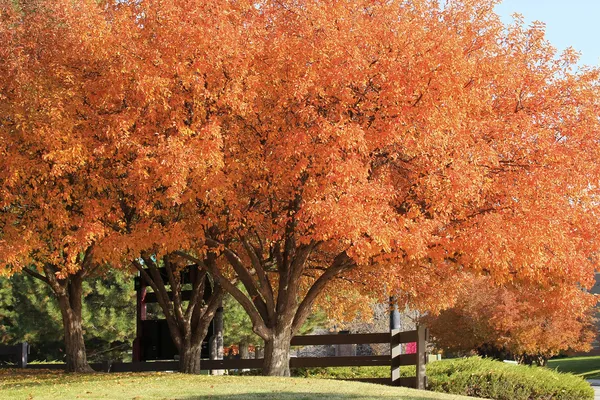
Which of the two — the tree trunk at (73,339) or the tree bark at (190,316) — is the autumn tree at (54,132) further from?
the tree bark at (190,316)

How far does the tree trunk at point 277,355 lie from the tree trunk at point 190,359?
4.62 m

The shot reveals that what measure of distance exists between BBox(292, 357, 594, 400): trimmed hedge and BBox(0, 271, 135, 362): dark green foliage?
611 inches

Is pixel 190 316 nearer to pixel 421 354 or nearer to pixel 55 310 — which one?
pixel 421 354

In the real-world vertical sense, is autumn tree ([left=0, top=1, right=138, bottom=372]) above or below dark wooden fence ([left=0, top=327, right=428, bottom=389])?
above

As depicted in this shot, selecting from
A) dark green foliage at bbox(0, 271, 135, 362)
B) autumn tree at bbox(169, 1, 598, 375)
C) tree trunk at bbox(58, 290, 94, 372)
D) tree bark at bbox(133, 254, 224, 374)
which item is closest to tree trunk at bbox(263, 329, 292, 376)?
autumn tree at bbox(169, 1, 598, 375)

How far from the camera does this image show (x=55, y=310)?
34.5 m

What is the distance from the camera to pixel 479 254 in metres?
16.7

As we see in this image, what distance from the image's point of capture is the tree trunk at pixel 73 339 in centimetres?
2483

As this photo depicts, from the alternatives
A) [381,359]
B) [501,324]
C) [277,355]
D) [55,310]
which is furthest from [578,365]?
[277,355]

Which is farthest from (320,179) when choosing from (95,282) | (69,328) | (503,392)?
(95,282)

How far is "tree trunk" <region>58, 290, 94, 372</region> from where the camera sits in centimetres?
2483

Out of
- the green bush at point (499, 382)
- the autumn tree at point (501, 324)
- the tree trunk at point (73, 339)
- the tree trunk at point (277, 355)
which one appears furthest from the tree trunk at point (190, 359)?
the autumn tree at point (501, 324)

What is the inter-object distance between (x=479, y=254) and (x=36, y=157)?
31.7 ft

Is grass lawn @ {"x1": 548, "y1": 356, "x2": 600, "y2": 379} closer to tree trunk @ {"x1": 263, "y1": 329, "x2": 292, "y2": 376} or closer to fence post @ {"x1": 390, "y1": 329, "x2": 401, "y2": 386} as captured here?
fence post @ {"x1": 390, "y1": 329, "x2": 401, "y2": 386}
